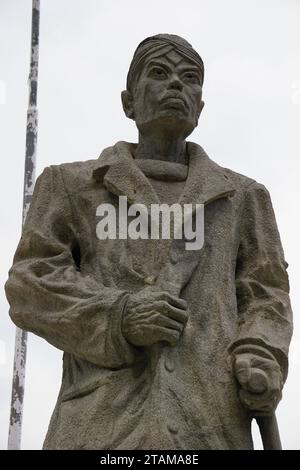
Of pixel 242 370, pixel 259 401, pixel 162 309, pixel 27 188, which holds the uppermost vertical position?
pixel 27 188

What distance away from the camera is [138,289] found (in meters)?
6.43

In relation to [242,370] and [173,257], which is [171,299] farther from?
[242,370]

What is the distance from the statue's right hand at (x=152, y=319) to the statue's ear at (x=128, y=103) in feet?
5.62

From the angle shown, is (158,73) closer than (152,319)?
No

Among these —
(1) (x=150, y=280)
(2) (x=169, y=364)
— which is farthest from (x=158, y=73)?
(2) (x=169, y=364)

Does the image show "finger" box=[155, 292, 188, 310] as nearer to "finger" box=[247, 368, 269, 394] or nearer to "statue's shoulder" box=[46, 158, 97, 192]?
"finger" box=[247, 368, 269, 394]

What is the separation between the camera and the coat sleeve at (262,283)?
6.34 m

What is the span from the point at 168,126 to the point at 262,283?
123 cm

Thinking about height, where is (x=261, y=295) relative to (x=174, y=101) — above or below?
below

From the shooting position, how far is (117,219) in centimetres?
672

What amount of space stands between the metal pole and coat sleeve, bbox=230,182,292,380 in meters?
6.12

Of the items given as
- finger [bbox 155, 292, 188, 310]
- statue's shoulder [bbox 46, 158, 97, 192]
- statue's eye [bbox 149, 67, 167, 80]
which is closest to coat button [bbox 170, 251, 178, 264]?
finger [bbox 155, 292, 188, 310]

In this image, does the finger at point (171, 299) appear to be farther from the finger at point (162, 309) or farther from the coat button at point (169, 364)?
the coat button at point (169, 364)

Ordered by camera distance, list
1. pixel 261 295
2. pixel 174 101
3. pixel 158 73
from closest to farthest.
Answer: pixel 261 295, pixel 174 101, pixel 158 73
